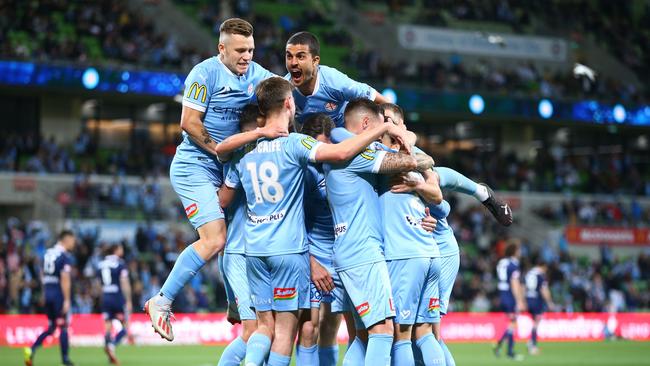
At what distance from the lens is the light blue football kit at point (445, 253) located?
955cm

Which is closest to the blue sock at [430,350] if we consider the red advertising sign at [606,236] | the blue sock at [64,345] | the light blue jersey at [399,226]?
the light blue jersey at [399,226]

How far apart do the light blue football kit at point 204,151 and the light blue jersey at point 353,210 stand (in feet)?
4.09

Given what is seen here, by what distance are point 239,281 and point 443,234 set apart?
7.03 ft

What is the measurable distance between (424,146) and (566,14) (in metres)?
9.61

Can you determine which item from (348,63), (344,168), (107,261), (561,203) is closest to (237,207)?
(344,168)

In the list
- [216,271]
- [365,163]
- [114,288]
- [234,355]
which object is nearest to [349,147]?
[365,163]

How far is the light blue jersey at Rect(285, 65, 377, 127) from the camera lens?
9.55 metres

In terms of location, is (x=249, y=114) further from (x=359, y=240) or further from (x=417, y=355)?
(x=417, y=355)

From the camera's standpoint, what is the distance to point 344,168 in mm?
8367

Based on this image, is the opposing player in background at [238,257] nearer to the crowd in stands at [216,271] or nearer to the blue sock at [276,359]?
the blue sock at [276,359]

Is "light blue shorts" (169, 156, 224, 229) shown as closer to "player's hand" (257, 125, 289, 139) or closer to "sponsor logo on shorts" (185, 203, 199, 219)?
"sponsor logo on shorts" (185, 203, 199, 219)

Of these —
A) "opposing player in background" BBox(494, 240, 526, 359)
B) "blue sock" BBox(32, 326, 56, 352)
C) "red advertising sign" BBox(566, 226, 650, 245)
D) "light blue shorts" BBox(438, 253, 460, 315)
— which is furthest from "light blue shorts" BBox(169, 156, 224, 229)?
"red advertising sign" BBox(566, 226, 650, 245)

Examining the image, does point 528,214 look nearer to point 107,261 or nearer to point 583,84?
point 583,84

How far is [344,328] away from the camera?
2483cm
